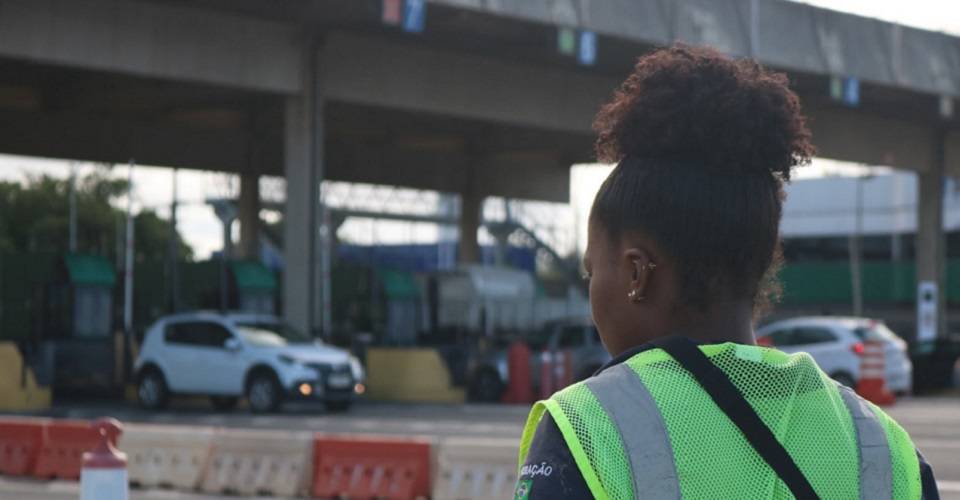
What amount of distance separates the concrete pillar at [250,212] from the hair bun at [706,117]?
121ft

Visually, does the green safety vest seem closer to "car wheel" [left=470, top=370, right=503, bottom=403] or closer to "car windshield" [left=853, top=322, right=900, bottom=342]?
"car windshield" [left=853, top=322, right=900, bottom=342]

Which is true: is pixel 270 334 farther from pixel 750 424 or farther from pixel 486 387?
pixel 750 424

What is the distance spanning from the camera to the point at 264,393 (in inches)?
942

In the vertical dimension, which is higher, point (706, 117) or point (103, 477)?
point (706, 117)

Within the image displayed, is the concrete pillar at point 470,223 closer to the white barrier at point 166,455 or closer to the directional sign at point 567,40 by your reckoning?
the directional sign at point 567,40

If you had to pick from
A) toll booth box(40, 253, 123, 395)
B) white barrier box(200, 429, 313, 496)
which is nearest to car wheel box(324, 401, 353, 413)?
toll booth box(40, 253, 123, 395)

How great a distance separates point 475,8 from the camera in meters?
25.5

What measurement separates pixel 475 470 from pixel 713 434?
33.0 ft

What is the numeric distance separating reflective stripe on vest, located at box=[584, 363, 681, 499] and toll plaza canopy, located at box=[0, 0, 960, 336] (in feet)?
75.5

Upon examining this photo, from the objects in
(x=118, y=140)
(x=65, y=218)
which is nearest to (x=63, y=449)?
(x=118, y=140)

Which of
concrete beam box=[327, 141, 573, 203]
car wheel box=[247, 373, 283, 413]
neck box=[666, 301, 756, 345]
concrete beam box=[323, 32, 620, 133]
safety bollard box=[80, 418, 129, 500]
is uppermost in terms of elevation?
concrete beam box=[323, 32, 620, 133]

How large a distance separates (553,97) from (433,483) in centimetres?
2067

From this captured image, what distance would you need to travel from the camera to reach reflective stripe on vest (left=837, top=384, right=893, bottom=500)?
1.94m

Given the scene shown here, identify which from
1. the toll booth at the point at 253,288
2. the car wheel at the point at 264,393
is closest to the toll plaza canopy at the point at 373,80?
the toll booth at the point at 253,288
